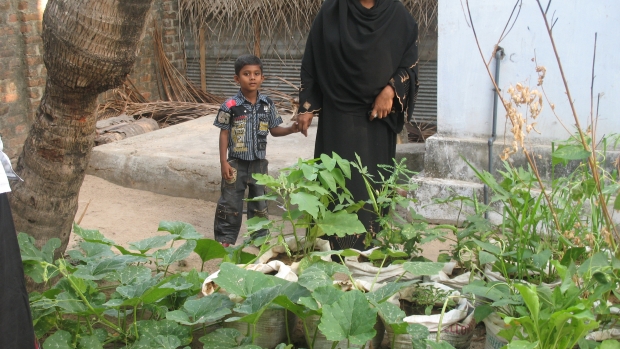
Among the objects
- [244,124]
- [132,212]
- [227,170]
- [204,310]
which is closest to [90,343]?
[204,310]

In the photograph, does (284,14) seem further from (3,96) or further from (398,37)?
(398,37)

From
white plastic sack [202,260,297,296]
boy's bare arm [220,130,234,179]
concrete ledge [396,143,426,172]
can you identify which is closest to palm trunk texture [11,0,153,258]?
white plastic sack [202,260,297,296]

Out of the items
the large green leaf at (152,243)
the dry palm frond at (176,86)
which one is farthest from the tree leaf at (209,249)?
the dry palm frond at (176,86)

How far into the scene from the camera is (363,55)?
12.2 ft

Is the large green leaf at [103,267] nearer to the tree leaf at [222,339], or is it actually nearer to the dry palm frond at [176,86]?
the tree leaf at [222,339]

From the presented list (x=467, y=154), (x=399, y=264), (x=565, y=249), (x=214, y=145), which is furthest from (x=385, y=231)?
(x=214, y=145)

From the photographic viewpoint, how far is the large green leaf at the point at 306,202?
221 cm

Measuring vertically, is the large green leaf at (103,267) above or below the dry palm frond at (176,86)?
below

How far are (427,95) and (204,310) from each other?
6.33 meters

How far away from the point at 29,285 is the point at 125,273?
2.13 ft

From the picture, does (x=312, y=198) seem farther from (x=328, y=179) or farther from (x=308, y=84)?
(x=308, y=84)

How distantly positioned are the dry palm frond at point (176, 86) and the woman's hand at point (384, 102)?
5.85 meters

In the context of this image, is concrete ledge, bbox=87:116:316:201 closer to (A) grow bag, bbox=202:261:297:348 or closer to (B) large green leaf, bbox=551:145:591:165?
(A) grow bag, bbox=202:261:297:348

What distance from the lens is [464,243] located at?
90.9 inches
